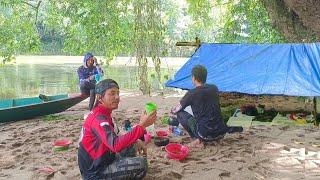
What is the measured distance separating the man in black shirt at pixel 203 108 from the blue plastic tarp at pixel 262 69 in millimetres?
1389

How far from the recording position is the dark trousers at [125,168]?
3260 mm

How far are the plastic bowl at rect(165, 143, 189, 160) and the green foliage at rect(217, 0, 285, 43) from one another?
23.9ft

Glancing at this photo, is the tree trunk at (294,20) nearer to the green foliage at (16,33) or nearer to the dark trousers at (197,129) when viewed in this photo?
the dark trousers at (197,129)

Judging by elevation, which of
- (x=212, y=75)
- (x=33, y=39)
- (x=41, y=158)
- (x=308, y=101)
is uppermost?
(x=33, y=39)

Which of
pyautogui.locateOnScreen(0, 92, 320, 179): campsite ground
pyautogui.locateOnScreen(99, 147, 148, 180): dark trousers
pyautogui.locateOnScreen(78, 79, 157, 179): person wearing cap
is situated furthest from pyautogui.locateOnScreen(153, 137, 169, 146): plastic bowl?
pyautogui.locateOnScreen(78, 79, 157, 179): person wearing cap

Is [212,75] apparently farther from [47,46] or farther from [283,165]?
[47,46]

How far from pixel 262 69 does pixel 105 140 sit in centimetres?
399

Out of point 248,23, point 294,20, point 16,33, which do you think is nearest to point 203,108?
point 294,20

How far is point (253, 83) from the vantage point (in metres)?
6.10

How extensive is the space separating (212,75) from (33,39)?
7.27m

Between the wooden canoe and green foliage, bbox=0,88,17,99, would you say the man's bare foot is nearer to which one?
the wooden canoe

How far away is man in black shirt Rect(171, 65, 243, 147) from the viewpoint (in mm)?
4691

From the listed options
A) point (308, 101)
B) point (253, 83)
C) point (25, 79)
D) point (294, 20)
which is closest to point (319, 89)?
point (253, 83)

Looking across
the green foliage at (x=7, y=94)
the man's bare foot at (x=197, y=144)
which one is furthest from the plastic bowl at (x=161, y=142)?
the green foliage at (x=7, y=94)
